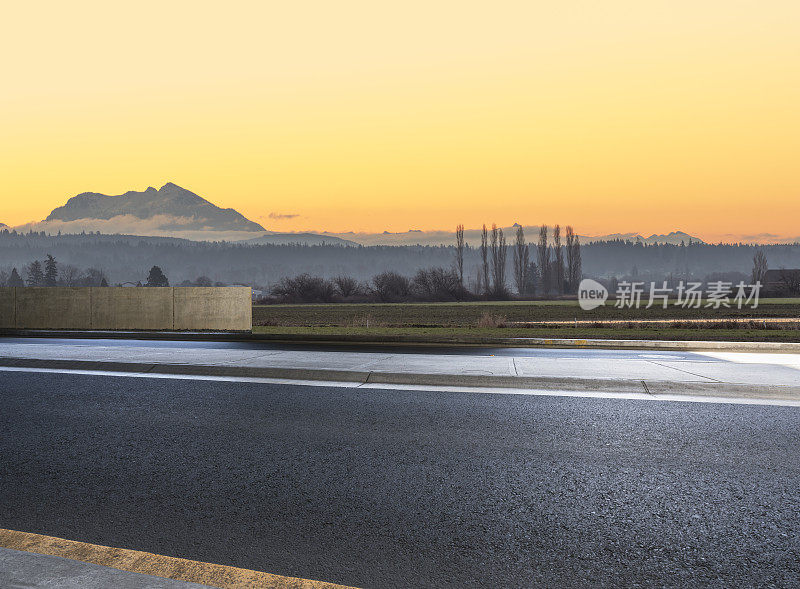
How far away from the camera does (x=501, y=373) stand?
10.7 m

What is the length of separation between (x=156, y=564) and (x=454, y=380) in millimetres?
7043

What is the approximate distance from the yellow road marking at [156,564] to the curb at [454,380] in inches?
259

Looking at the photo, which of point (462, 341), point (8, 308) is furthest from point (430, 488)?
point (8, 308)

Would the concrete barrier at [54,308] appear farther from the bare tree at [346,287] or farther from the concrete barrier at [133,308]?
the bare tree at [346,287]

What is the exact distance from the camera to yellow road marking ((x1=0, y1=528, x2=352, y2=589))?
3.52 m

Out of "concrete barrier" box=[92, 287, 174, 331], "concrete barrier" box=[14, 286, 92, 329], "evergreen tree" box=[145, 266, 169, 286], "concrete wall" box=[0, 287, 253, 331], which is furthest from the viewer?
"evergreen tree" box=[145, 266, 169, 286]

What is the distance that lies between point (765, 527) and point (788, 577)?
748 mm

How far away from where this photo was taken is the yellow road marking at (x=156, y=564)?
3521 millimetres

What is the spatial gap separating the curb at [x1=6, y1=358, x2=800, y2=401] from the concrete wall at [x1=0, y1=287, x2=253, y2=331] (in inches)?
384

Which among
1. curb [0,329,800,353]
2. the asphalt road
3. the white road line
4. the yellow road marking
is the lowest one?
curb [0,329,800,353]

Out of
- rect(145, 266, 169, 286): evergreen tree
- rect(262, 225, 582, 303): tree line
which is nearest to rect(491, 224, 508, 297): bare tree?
rect(262, 225, 582, 303): tree line

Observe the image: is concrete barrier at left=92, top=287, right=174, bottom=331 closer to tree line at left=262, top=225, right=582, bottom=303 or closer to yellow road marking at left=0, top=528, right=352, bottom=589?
yellow road marking at left=0, top=528, right=352, bottom=589

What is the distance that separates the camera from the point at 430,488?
16.8 ft

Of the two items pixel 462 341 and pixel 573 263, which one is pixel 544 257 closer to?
pixel 573 263
